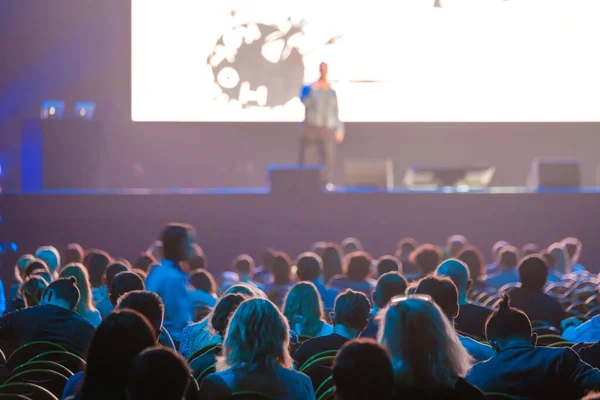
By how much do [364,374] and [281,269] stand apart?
13.1ft

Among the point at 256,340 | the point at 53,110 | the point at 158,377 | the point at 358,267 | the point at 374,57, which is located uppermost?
the point at 374,57

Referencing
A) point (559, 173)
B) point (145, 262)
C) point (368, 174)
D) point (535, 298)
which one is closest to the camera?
point (535, 298)

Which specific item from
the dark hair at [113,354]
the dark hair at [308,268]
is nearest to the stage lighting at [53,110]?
the dark hair at [308,268]

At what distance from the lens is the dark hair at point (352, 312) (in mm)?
3465

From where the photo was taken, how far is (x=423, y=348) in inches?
87.5

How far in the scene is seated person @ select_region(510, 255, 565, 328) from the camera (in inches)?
172

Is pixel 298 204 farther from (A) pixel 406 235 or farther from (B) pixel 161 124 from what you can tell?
(B) pixel 161 124

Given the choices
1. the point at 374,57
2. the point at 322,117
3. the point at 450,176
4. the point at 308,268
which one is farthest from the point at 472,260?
the point at 374,57

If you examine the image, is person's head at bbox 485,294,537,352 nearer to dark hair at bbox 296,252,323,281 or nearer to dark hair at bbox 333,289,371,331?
dark hair at bbox 333,289,371,331

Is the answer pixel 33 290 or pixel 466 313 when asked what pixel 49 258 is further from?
pixel 466 313

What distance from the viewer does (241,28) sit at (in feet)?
39.5

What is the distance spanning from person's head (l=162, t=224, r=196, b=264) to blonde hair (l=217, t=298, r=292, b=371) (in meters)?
1.86

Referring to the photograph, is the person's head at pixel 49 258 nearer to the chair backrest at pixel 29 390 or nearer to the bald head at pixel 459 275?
the bald head at pixel 459 275

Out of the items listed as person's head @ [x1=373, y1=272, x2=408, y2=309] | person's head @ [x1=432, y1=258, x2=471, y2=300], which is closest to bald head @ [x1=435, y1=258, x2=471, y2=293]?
person's head @ [x1=432, y1=258, x2=471, y2=300]
